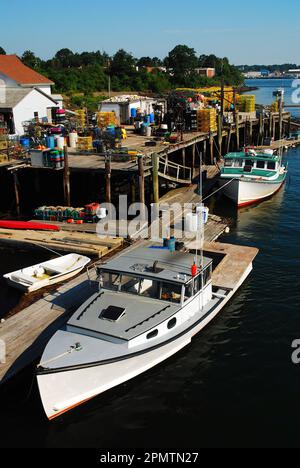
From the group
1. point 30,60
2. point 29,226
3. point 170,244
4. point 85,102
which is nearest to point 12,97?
point 29,226

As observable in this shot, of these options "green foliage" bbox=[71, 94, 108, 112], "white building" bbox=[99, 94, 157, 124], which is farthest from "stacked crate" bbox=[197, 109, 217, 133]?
"green foliage" bbox=[71, 94, 108, 112]

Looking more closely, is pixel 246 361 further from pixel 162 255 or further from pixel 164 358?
pixel 162 255

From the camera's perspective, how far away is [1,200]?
33.6 m

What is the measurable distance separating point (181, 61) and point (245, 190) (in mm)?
109993

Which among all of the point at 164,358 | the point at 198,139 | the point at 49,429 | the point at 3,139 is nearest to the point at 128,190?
the point at 198,139

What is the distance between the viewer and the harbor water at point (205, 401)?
11.8 metres

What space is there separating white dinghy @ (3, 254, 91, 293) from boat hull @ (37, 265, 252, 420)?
653cm

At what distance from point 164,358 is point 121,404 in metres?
2.16

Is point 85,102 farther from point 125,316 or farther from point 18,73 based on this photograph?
point 125,316

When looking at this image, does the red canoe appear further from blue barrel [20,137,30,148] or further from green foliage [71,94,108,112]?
green foliage [71,94,108,112]

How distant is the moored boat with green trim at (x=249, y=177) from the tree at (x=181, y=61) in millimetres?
93401

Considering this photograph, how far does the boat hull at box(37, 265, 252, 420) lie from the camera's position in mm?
11758

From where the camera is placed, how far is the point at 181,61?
431 feet

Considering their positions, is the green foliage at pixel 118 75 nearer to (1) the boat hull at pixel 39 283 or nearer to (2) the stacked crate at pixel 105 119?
(2) the stacked crate at pixel 105 119
